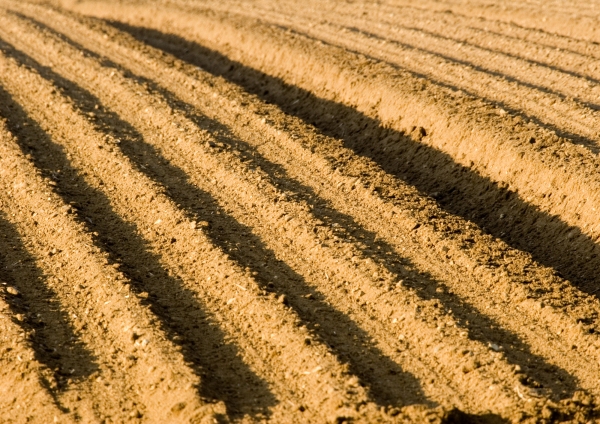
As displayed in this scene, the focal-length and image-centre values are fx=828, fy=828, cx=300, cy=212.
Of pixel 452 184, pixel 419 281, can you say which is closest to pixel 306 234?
pixel 419 281

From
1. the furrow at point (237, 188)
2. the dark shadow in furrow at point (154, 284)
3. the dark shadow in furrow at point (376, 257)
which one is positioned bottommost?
the dark shadow in furrow at point (154, 284)

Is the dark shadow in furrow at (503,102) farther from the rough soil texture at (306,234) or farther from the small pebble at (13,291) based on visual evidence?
the small pebble at (13,291)

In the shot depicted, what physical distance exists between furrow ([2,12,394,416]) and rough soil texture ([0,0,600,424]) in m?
0.02

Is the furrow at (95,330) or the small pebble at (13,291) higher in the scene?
the furrow at (95,330)

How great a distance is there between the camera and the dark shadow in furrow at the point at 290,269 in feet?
16.2

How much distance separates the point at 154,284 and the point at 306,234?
120cm

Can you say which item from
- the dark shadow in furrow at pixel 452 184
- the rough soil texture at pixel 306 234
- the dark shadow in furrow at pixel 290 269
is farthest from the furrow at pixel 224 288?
the dark shadow in furrow at pixel 452 184

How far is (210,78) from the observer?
1013 cm

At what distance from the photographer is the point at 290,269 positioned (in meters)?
5.95

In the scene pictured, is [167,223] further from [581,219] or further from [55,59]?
[55,59]

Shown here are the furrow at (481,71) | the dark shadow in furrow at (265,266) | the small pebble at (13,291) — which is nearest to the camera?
the dark shadow in furrow at (265,266)

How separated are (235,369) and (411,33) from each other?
803cm

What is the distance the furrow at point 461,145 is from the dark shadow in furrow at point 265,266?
5.44 feet

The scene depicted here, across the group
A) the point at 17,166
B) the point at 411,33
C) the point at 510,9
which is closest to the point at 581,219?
the point at 17,166
